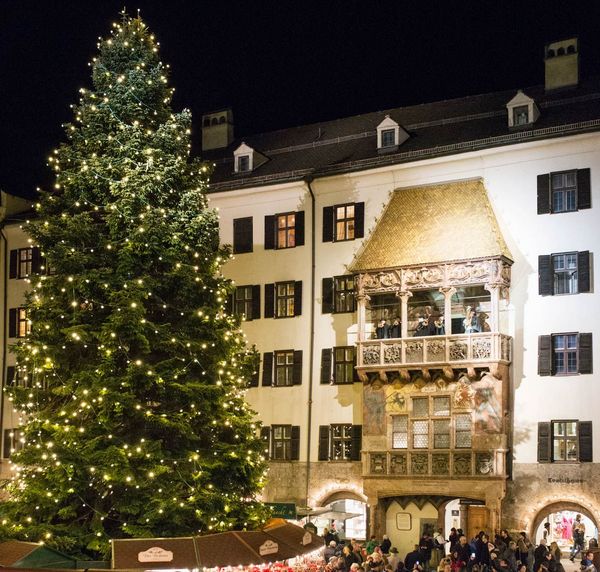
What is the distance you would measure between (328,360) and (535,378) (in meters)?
8.30

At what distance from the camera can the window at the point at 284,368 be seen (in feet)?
147

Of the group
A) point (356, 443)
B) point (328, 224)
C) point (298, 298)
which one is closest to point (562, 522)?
point (356, 443)

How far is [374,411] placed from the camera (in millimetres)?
41781

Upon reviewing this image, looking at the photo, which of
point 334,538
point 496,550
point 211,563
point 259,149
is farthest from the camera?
point 259,149

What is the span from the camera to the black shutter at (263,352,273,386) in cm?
4494

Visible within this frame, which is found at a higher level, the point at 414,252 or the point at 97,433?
the point at 414,252

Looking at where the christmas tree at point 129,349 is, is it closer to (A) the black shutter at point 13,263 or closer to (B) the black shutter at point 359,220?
(B) the black shutter at point 359,220

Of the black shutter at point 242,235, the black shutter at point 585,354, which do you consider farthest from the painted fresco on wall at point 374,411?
the black shutter at point 242,235

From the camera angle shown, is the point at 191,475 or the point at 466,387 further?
the point at 466,387

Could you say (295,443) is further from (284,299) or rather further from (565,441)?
(565,441)

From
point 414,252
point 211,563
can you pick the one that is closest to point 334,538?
point 414,252

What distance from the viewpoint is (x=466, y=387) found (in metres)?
39.9

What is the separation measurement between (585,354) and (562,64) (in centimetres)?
1293

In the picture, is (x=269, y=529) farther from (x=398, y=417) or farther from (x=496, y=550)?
(x=398, y=417)
